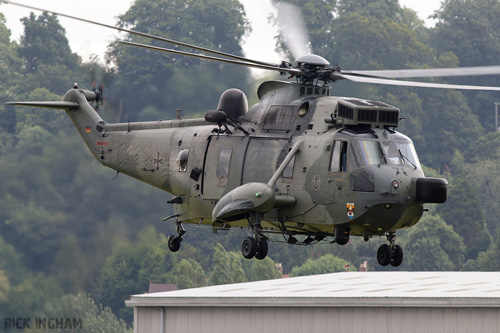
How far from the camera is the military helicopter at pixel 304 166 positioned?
28.5 meters

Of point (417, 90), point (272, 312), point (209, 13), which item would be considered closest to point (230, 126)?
point (272, 312)

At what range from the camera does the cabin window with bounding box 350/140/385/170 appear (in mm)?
28516

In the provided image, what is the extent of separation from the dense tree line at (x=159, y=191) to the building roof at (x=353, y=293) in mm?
8278

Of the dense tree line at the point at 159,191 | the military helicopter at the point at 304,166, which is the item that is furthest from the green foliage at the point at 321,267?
the military helicopter at the point at 304,166

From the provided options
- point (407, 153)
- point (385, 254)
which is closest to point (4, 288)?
point (385, 254)

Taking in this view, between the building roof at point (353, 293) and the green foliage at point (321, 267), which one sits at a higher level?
the green foliage at point (321, 267)

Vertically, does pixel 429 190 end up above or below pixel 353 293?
above

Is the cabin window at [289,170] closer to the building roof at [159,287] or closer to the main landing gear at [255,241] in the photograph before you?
the main landing gear at [255,241]

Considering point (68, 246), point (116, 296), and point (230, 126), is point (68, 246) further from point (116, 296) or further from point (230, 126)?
point (230, 126)

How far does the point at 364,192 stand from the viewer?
1113 inches

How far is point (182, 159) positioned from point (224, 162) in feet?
5.28

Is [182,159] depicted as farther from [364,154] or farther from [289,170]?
[364,154]

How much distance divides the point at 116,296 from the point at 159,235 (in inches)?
350

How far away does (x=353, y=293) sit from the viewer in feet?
143
